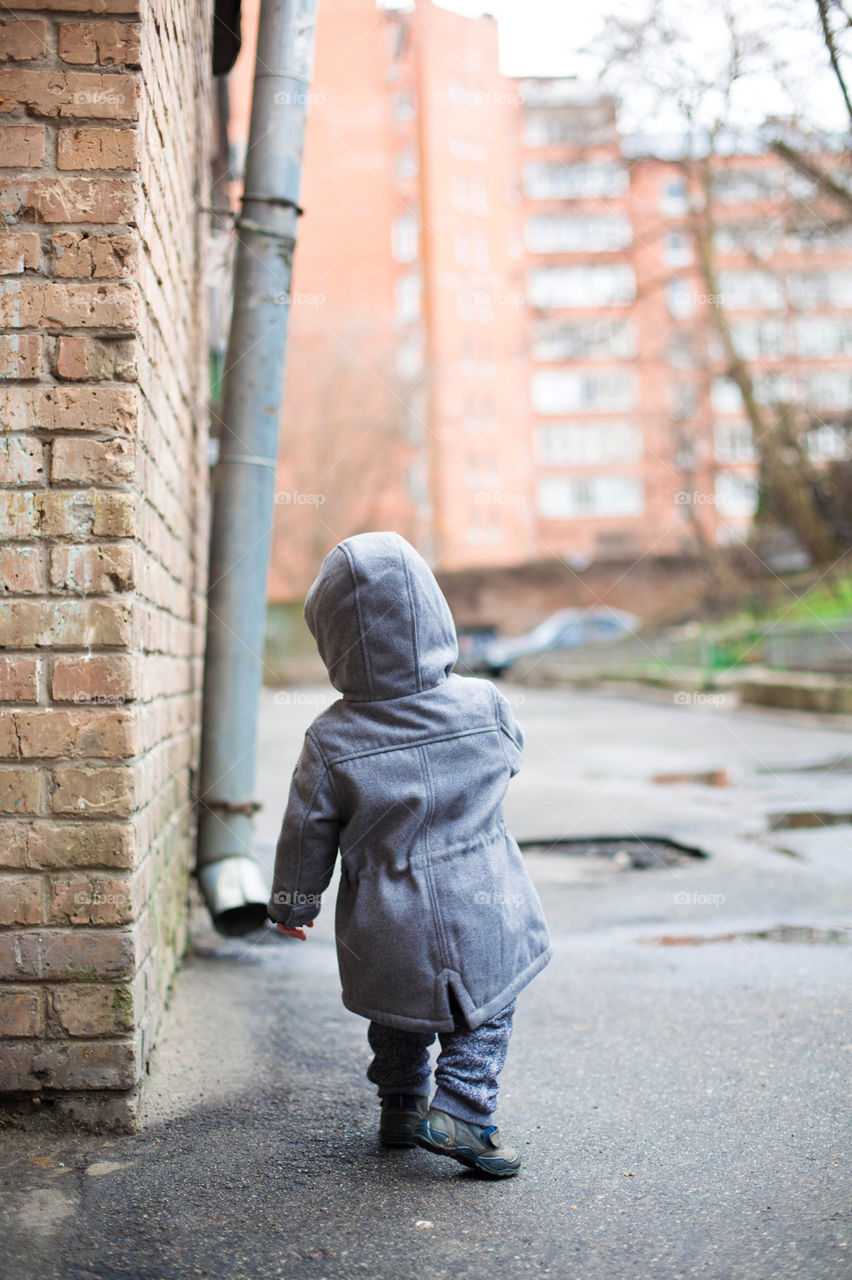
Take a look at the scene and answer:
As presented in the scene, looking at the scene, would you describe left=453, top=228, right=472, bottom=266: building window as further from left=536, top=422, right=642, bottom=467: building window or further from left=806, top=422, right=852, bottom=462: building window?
left=806, top=422, right=852, bottom=462: building window

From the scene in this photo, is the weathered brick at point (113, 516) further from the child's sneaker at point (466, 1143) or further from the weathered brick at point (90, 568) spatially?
the child's sneaker at point (466, 1143)

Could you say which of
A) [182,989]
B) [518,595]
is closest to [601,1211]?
[182,989]

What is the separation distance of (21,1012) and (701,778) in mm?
7383

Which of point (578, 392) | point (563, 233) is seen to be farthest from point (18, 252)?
point (563, 233)

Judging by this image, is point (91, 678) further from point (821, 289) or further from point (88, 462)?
point (821, 289)

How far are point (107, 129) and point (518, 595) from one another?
1575 inches

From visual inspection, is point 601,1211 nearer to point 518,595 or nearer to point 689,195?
point 689,195

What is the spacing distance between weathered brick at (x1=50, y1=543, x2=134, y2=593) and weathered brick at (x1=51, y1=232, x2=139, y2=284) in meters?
0.50

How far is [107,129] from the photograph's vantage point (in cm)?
252

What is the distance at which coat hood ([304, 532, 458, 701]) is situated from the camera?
8.21 ft

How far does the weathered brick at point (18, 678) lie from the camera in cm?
246

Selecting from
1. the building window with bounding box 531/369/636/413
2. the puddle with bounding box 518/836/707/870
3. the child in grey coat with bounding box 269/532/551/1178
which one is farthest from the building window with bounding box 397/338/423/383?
the child in grey coat with bounding box 269/532/551/1178

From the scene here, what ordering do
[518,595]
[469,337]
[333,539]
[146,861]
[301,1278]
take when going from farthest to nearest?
[469,337] < [518,595] < [333,539] < [146,861] < [301,1278]

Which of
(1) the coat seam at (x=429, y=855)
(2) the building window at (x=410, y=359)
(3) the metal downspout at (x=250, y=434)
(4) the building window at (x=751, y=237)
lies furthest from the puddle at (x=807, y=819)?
(2) the building window at (x=410, y=359)
